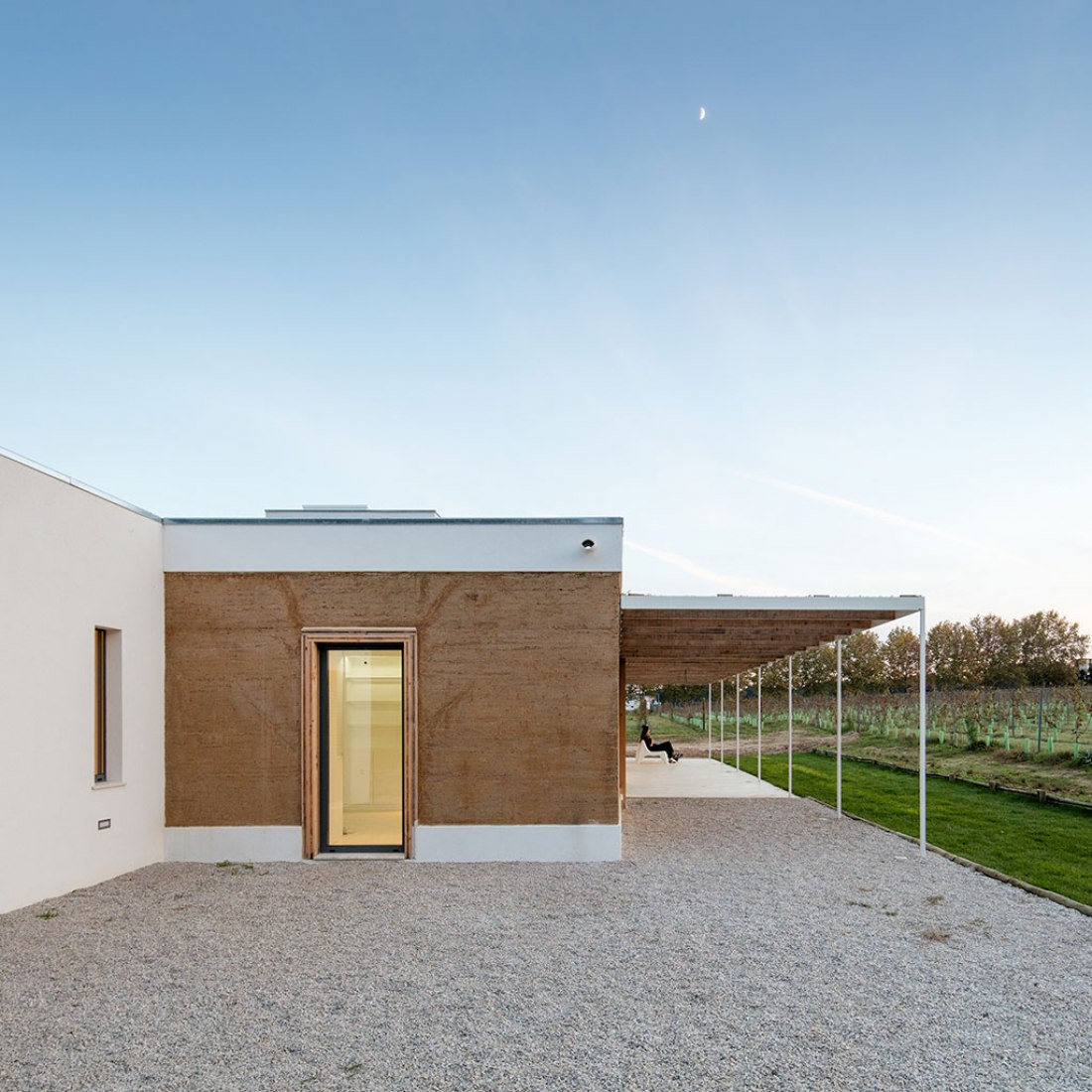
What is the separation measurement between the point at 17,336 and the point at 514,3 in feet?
25.9

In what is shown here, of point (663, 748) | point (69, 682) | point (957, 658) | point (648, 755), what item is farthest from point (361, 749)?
point (957, 658)

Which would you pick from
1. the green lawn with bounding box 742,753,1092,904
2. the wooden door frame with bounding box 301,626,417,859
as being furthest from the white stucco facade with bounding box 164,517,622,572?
the green lawn with bounding box 742,753,1092,904

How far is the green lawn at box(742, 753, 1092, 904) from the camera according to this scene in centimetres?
796

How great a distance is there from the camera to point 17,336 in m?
11.5

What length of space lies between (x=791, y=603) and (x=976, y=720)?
53.9 ft

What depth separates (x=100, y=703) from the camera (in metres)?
7.40

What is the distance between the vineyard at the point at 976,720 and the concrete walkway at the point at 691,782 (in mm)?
2768

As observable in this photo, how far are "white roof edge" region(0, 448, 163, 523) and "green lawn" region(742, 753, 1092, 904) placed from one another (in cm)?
876

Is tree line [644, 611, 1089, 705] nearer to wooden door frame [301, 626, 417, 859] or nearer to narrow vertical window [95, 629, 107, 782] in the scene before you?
wooden door frame [301, 626, 417, 859]

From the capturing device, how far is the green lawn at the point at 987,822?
7965 millimetres

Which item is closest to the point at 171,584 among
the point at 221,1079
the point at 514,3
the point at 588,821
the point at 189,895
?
the point at 189,895

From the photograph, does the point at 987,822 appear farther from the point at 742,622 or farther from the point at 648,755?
the point at 648,755

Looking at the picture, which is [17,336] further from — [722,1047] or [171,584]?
[722,1047]

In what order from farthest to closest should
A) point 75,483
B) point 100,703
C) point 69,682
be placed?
point 100,703 < point 75,483 < point 69,682
